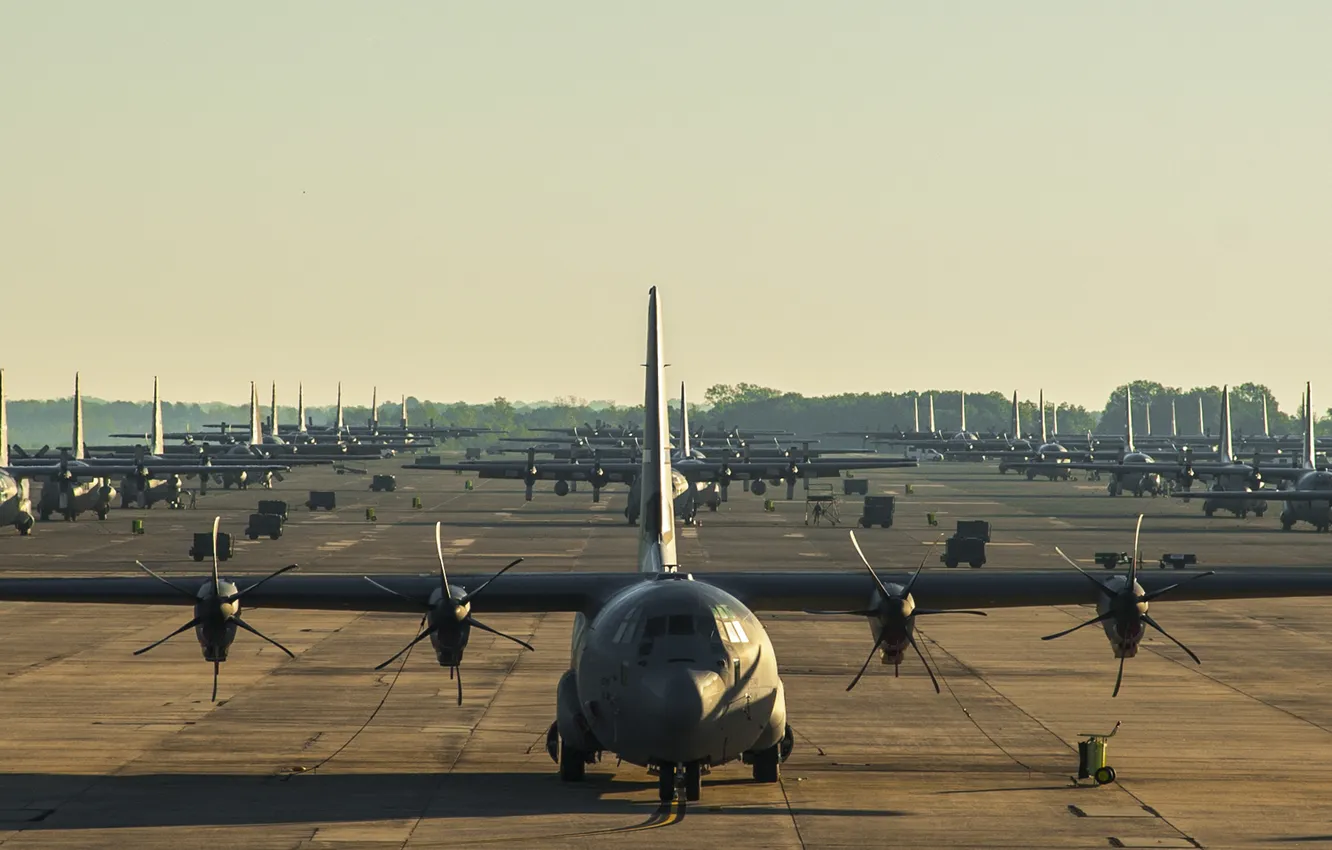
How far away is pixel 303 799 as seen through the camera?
2466 cm

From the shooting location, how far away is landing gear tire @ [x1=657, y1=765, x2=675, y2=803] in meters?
23.5

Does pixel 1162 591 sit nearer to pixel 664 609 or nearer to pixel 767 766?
pixel 767 766

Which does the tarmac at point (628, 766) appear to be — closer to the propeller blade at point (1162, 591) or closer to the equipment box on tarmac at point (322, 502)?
the propeller blade at point (1162, 591)

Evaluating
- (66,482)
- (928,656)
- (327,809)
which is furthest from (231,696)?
(66,482)

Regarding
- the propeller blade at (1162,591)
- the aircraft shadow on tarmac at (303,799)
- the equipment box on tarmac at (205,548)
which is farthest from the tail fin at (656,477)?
the equipment box on tarmac at (205,548)

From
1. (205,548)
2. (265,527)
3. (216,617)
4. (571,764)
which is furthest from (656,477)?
(265,527)

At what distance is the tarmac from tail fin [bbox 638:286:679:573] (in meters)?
4.35

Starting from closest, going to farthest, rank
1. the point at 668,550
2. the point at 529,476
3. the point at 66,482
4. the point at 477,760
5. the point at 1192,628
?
the point at 477,760 → the point at 668,550 → the point at 1192,628 → the point at 66,482 → the point at 529,476

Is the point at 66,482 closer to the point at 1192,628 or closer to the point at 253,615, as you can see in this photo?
the point at 253,615

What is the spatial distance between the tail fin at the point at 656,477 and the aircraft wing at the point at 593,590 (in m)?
1.82

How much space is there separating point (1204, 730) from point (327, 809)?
1803 cm

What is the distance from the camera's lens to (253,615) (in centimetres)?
5216

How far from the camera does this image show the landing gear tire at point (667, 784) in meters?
23.5

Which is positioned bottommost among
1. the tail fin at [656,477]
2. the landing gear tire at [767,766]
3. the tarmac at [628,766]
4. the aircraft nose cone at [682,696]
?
the tarmac at [628,766]
